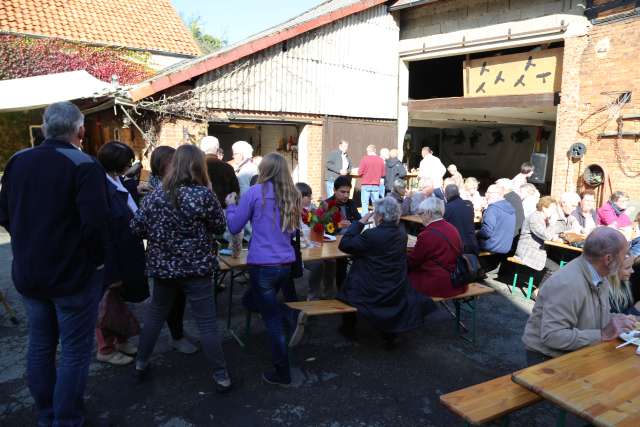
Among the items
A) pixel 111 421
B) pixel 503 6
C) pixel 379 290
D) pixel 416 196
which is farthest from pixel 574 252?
pixel 503 6

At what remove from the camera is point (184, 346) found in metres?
3.82

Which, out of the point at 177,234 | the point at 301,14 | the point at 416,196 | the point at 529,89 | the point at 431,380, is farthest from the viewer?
the point at 301,14

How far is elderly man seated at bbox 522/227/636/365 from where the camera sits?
7.98 feet

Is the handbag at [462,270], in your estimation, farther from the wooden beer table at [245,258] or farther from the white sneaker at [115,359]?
the white sneaker at [115,359]

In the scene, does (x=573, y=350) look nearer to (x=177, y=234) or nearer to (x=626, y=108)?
(x=177, y=234)

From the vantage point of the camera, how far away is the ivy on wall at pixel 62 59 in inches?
426

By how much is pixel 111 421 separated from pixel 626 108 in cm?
906

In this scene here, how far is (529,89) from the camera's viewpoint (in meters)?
9.58

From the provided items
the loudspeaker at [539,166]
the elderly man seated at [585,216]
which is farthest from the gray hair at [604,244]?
the loudspeaker at [539,166]

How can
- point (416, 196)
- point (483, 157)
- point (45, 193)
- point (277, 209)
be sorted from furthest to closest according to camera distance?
point (483, 157) → point (416, 196) → point (277, 209) → point (45, 193)

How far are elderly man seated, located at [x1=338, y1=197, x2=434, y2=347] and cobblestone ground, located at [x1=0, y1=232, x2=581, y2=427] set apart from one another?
338 mm

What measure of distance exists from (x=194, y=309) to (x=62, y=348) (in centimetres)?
80

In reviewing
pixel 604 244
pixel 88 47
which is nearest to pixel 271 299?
pixel 604 244

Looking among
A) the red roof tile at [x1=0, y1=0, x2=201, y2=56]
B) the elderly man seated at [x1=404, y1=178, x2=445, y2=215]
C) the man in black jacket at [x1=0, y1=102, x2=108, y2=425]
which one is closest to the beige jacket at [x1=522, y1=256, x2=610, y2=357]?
the man in black jacket at [x1=0, y1=102, x2=108, y2=425]
